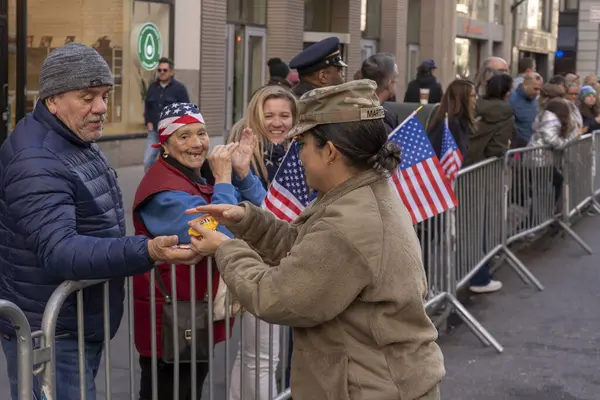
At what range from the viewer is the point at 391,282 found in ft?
10.3

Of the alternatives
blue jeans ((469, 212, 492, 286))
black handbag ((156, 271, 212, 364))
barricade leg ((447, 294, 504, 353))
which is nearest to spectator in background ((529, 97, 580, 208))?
blue jeans ((469, 212, 492, 286))

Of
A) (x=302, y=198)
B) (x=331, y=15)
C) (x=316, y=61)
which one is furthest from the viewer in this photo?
(x=331, y=15)

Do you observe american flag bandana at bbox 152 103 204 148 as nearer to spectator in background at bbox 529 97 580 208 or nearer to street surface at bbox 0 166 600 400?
street surface at bbox 0 166 600 400

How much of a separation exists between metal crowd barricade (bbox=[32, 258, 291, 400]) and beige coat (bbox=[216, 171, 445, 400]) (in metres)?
0.64

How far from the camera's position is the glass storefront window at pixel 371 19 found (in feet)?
93.9

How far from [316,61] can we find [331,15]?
2041cm

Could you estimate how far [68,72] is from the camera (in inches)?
142

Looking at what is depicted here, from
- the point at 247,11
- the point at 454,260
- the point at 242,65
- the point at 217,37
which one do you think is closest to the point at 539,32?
the point at 247,11

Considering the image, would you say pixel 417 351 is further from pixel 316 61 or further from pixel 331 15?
pixel 331 15

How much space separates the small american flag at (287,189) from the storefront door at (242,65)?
16.0 meters

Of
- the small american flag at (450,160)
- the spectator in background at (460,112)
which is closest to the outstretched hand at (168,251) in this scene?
the small american flag at (450,160)

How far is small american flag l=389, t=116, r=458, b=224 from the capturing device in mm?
6414

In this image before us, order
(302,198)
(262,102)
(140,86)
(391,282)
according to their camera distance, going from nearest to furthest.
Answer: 1. (391,282)
2. (302,198)
3. (262,102)
4. (140,86)

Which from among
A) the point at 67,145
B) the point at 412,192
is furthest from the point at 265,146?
the point at 67,145
